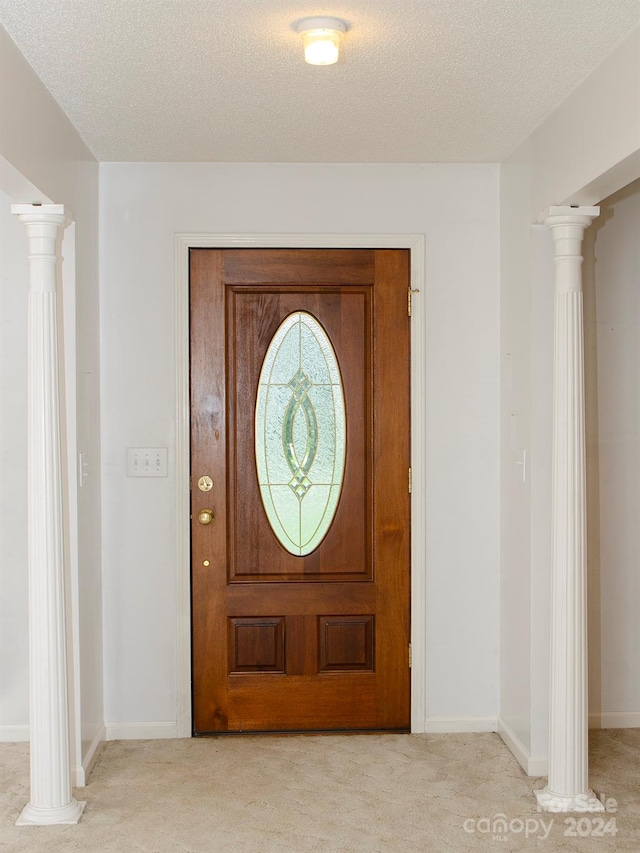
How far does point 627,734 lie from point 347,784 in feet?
4.39

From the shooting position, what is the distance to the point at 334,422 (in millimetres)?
3789

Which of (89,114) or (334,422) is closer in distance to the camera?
(89,114)

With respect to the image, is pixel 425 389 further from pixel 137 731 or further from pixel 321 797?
pixel 137 731

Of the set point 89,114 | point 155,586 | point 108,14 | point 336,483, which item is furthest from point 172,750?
point 108,14

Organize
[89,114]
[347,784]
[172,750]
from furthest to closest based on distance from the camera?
1. [172,750]
2. [347,784]
3. [89,114]

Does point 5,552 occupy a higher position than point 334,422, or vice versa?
point 334,422

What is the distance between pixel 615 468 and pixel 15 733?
2.85 m

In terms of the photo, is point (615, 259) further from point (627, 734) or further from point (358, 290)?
point (627, 734)

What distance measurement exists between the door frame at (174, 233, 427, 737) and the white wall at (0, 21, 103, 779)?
13.3 inches

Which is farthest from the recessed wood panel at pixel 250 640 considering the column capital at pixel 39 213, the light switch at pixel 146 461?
the column capital at pixel 39 213

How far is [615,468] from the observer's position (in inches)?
153

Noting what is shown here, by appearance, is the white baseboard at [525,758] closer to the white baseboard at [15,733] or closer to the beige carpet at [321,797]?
the beige carpet at [321,797]

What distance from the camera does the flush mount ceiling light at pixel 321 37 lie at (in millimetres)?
2309

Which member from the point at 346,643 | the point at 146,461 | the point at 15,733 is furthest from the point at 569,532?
the point at 15,733
